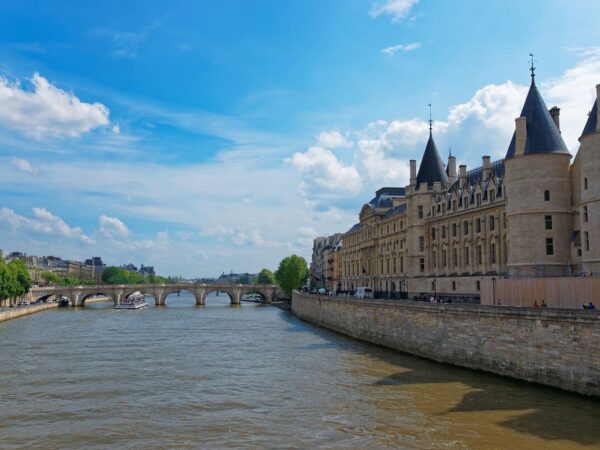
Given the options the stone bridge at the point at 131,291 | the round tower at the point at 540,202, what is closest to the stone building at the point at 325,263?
the stone bridge at the point at 131,291

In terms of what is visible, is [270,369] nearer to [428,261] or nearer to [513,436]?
[513,436]

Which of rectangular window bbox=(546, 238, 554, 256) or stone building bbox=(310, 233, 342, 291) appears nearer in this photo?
rectangular window bbox=(546, 238, 554, 256)

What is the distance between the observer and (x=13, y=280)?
286ft

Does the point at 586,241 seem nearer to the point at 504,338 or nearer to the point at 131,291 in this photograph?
the point at 504,338

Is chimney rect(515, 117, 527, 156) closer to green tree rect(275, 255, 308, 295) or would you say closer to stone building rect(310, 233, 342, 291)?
stone building rect(310, 233, 342, 291)

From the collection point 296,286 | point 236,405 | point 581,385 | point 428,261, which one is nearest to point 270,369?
point 236,405

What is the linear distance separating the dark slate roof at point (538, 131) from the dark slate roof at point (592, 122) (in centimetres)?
420

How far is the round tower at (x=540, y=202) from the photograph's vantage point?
3684cm

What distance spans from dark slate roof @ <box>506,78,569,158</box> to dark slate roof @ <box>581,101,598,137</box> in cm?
420

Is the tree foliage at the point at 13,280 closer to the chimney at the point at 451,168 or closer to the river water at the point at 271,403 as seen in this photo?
the river water at the point at 271,403

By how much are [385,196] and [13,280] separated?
5567 cm

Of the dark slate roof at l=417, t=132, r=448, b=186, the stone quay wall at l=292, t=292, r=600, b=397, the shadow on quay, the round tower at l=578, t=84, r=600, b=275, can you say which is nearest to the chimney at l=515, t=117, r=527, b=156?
the round tower at l=578, t=84, r=600, b=275

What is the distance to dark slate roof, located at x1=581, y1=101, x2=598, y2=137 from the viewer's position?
3198cm

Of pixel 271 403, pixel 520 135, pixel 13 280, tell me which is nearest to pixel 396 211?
pixel 520 135
